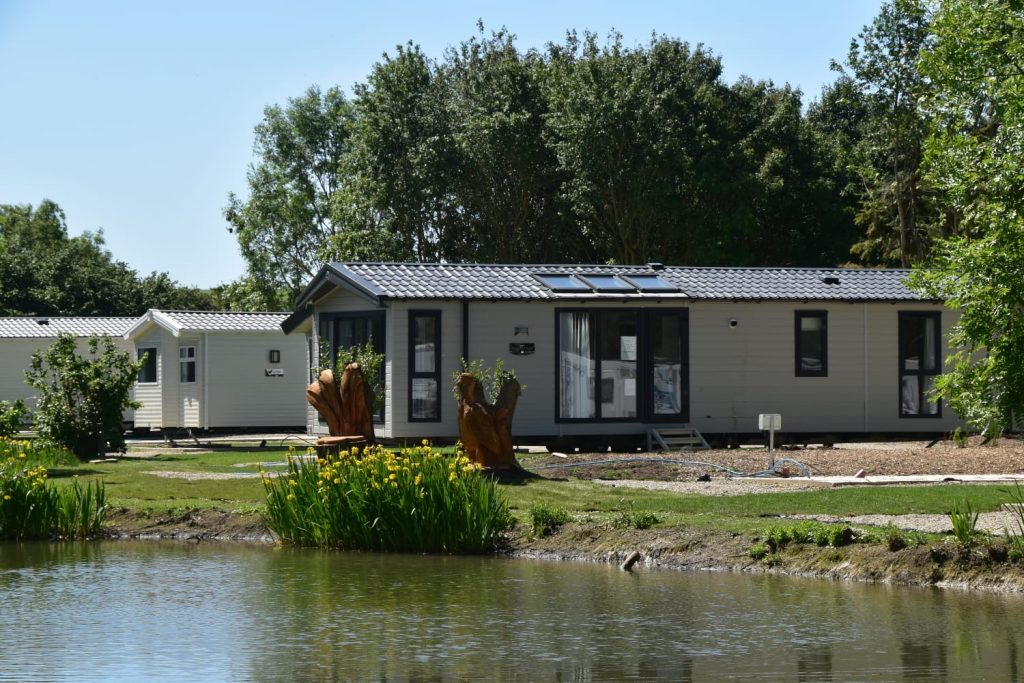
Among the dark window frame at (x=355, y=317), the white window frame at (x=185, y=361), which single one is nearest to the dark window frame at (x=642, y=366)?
the dark window frame at (x=355, y=317)

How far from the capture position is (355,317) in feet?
84.4

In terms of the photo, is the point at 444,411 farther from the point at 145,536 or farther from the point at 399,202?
the point at 399,202

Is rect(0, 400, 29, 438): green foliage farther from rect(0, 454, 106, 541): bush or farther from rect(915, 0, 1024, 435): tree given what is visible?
rect(915, 0, 1024, 435): tree

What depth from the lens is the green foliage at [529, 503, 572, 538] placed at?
15258mm

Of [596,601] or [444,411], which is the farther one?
[444,411]

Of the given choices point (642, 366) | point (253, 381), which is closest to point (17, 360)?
point (253, 381)

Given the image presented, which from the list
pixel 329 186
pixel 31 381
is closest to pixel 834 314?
pixel 31 381

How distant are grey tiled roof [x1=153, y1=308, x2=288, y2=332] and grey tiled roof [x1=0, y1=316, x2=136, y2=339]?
4558mm

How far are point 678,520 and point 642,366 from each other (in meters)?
10.4

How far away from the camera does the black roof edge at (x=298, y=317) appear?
27.8 meters

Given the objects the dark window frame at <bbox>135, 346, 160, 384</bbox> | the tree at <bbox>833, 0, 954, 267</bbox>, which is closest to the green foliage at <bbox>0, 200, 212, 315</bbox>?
the dark window frame at <bbox>135, 346, 160, 384</bbox>

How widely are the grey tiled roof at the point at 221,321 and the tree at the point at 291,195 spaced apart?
93.1 ft

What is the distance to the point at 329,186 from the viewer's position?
219 feet

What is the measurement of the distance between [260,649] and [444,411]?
47.7 ft
